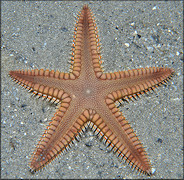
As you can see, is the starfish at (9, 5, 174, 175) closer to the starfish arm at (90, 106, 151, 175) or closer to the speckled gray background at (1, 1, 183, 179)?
the starfish arm at (90, 106, 151, 175)

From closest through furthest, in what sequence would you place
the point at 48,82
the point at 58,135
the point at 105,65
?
the point at 58,135 < the point at 48,82 < the point at 105,65

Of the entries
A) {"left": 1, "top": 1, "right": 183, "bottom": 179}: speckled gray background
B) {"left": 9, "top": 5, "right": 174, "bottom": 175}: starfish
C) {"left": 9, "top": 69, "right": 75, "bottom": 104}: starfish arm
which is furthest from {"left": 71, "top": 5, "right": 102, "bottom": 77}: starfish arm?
{"left": 1, "top": 1, "right": 183, "bottom": 179}: speckled gray background

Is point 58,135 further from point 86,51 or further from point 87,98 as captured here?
point 86,51

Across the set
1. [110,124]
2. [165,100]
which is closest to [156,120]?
[165,100]

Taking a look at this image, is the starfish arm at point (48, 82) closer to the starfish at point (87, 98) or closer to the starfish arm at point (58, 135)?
the starfish at point (87, 98)

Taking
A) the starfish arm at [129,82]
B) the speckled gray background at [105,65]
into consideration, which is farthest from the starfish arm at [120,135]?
the speckled gray background at [105,65]

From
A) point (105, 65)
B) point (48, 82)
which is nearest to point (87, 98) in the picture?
point (48, 82)

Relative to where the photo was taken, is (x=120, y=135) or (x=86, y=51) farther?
(x=86, y=51)
